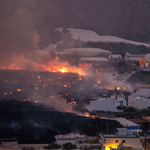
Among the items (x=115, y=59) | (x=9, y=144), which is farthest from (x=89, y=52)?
(x=9, y=144)

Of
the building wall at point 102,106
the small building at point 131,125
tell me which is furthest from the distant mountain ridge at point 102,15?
the small building at point 131,125

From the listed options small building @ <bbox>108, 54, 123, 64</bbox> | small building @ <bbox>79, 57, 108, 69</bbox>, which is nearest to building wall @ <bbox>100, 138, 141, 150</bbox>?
small building @ <bbox>79, 57, 108, 69</bbox>

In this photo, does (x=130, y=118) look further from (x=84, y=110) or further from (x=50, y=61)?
(x=50, y=61)

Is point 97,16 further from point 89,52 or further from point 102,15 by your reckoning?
point 89,52

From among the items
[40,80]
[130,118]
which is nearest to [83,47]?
[40,80]

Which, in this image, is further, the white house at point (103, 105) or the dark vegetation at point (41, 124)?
the white house at point (103, 105)

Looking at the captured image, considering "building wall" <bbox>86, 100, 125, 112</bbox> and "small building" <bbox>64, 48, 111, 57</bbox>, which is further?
"small building" <bbox>64, 48, 111, 57</bbox>

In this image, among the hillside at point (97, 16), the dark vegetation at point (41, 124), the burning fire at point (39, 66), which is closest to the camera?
the dark vegetation at point (41, 124)

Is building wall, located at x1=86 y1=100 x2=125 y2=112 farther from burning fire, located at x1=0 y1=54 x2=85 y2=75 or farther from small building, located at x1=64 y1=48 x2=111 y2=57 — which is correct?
small building, located at x1=64 y1=48 x2=111 y2=57

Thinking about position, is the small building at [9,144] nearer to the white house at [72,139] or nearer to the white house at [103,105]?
the white house at [72,139]
